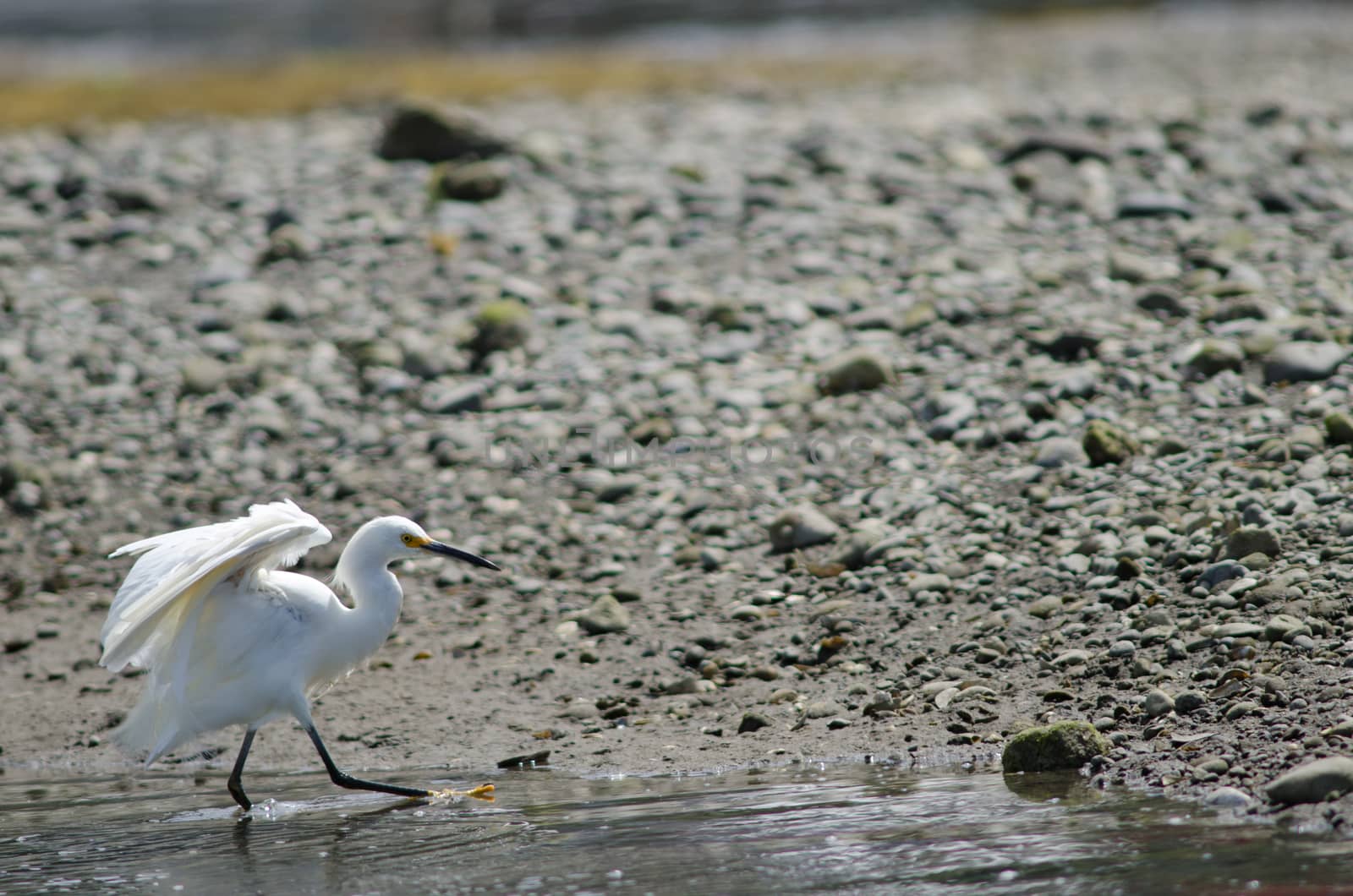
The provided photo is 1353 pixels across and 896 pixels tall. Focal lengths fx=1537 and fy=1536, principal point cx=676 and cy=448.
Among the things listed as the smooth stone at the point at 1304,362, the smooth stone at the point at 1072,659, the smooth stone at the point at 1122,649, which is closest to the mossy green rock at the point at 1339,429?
the smooth stone at the point at 1304,362

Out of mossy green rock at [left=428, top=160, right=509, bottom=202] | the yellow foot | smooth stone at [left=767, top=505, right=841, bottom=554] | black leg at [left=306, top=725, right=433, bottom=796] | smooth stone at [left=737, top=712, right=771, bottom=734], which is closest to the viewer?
the yellow foot

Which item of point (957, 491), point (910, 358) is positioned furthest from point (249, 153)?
point (957, 491)

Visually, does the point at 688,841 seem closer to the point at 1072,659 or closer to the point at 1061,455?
the point at 1072,659

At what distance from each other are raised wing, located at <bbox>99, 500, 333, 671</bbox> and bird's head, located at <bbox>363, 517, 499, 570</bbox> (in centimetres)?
39

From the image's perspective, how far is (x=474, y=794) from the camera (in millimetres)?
6602

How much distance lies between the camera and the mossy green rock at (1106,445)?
8977 mm

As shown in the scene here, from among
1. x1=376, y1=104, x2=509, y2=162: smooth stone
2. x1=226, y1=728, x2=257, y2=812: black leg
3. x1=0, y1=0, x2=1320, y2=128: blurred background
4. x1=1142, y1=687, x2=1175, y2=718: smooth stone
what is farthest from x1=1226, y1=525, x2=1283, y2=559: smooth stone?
x1=0, y1=0, x2=1320, y2=128: blurred background

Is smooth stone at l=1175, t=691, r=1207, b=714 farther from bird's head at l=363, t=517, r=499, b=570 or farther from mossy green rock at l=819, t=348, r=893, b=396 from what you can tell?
mossy green rock at l=819, t=348, r=893, b=396

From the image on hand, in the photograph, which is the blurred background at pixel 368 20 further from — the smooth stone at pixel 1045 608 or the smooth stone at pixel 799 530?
Result: the smooth stone at pixel 1045 608

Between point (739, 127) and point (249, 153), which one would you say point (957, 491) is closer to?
point (739, 127)

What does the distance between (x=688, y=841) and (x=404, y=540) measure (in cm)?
217

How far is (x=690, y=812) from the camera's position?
6074 millimetres

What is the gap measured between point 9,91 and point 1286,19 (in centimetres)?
2252

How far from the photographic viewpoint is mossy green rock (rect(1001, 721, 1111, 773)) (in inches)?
247
